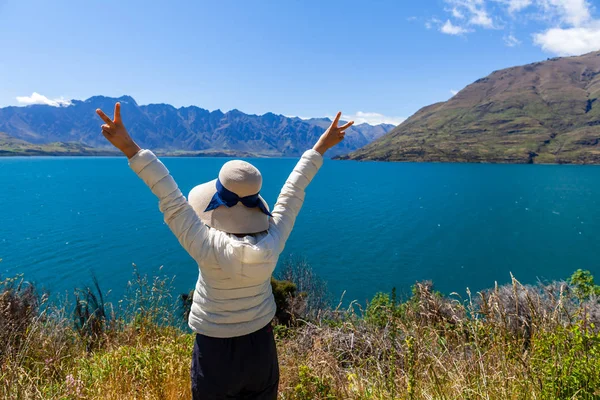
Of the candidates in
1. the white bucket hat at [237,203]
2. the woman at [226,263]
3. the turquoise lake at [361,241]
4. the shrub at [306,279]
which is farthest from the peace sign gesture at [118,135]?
the shrub at [306,279]

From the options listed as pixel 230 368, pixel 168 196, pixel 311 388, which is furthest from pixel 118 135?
pixel 311 388

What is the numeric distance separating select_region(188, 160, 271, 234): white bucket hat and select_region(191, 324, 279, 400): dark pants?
0.73 meters

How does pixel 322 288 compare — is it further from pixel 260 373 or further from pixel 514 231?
pixel 514 231

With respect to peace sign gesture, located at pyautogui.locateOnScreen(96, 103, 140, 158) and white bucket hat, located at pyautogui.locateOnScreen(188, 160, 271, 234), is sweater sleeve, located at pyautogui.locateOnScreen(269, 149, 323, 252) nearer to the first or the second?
white bucket hat, located at pyautogui.locateOnScreen(188, 160, 271, 234)

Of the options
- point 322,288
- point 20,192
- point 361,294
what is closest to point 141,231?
point 322,288

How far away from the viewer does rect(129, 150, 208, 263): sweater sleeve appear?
1917 millimetres

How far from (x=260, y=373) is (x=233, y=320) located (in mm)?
420

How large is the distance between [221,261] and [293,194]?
0.80m

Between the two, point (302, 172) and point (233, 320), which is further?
point (302, 172)

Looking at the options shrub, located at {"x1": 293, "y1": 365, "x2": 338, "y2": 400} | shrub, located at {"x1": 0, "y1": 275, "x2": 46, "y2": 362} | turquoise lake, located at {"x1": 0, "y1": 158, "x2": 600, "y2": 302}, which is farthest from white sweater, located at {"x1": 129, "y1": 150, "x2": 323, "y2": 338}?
turquoise lake, located at {"x1": 0, "y1": 158, "x2": 600, "y2": 302}

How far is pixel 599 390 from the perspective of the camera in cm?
231

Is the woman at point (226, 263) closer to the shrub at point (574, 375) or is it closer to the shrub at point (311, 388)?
the shrub at point (311, 388)

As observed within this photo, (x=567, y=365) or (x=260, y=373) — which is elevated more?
(x=567, y=365)

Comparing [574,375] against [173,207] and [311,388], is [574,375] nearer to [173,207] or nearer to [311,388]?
[311,388]
